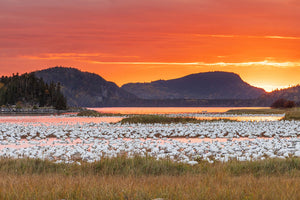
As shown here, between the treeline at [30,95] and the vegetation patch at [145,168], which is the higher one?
the treeline at [30,95]

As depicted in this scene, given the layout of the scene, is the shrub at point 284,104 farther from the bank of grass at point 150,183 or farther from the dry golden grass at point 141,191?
the dry golden grass at point 141,191

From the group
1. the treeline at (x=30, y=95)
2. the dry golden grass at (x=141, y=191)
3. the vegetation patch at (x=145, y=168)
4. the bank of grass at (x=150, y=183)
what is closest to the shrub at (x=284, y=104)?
the treeline at (x=30, y=95)

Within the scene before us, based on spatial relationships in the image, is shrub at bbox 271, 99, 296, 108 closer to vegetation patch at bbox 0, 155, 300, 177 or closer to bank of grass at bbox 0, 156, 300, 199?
vegetation patch at bbox 0, 155, 300, 177

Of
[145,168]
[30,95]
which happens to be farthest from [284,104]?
[145,168]

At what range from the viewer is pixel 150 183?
835 cm

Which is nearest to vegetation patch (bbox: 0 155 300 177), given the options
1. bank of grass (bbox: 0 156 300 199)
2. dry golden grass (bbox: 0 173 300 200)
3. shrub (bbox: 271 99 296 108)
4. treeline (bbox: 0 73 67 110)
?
bank of grass (bbox: 0 156 300 199)

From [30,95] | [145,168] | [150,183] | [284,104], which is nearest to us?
[150,183]

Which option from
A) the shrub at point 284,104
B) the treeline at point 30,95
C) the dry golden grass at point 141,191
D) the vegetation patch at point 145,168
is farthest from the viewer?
the treeline at point 30,95

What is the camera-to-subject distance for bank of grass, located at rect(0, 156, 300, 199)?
6.88m

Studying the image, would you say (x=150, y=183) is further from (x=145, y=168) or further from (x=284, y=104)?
(x=284, y=104)

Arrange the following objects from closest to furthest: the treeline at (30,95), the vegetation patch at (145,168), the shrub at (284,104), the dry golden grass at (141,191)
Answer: the dry golden grass at (141,191)
the vegetation patch at (145,168)
the shrub at (284,104)
the treeline at (30,95)

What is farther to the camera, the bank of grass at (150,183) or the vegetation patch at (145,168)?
the vegetation patch at (145,168)

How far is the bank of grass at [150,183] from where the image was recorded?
688cm

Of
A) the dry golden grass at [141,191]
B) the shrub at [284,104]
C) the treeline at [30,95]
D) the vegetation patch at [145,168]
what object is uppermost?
the treeline at [30,95]
